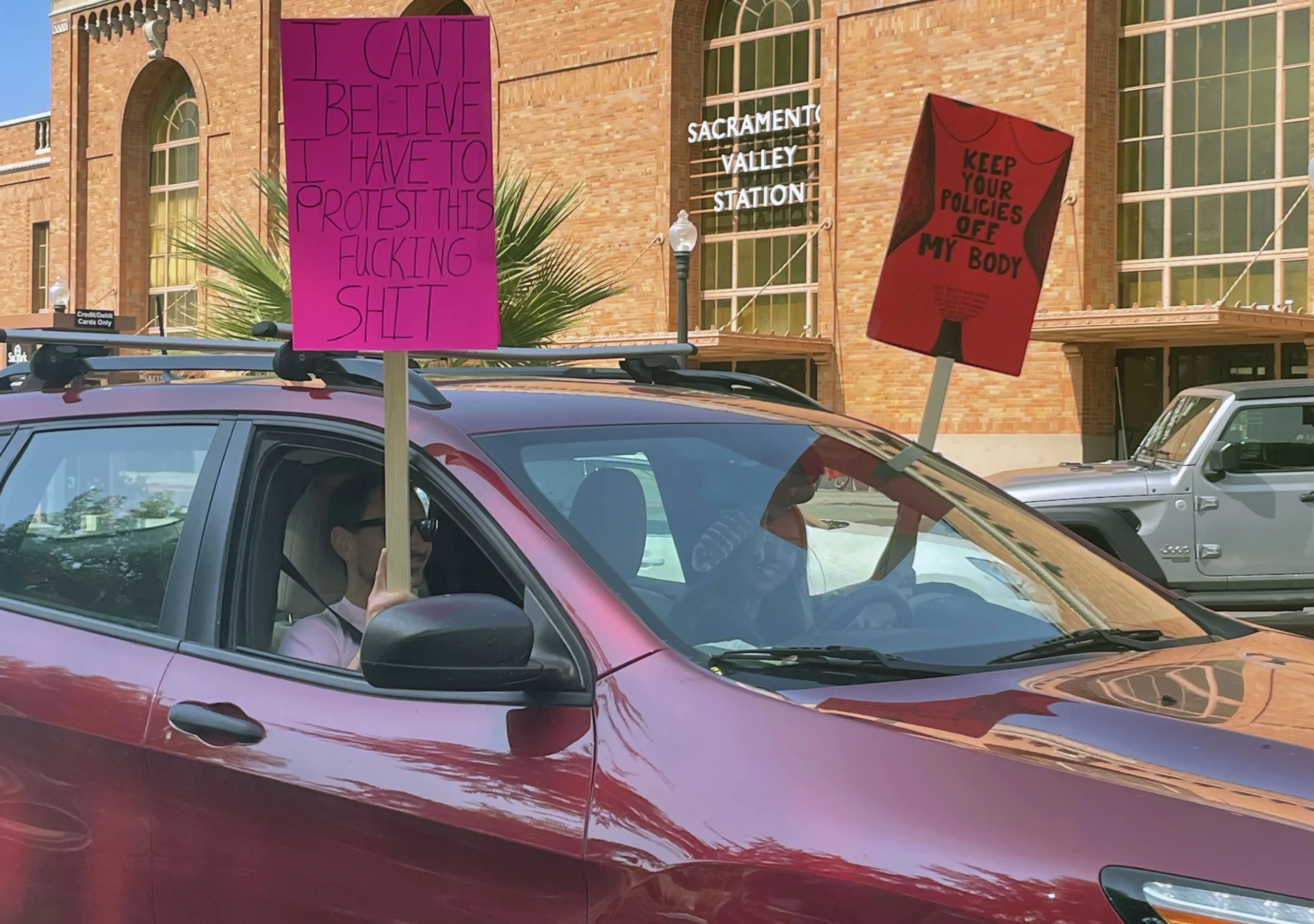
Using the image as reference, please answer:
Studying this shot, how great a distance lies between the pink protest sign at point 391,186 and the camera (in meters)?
2.73

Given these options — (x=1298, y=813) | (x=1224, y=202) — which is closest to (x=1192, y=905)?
(x=1298, y=813)

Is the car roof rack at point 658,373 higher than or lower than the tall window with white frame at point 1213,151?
lower

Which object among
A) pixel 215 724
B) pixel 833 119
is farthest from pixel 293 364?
pixel 833 119

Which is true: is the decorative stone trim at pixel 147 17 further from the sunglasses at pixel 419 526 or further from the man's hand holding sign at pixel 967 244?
the sunglasses at pixel 419 526

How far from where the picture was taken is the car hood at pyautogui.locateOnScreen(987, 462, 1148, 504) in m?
10.6

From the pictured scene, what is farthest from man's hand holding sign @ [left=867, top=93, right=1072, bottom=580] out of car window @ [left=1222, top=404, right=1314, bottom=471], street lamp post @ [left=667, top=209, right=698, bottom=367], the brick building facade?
the brick building facade

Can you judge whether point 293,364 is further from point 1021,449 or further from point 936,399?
point 1021,449

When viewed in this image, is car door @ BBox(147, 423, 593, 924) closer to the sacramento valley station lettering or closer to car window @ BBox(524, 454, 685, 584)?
car window @ BBox(524, 454, 685, 584)

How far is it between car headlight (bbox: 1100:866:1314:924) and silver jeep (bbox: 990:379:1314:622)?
8.79 meters

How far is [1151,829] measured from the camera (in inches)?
67.8

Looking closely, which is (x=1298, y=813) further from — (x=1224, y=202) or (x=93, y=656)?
(x=1224, y=202)

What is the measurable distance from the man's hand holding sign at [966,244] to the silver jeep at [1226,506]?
19.9ft

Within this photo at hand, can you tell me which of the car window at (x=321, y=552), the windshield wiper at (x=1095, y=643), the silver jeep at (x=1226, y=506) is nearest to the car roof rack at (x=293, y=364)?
the car window at (x=321, y=552)

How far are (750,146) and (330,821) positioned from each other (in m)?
30.4
